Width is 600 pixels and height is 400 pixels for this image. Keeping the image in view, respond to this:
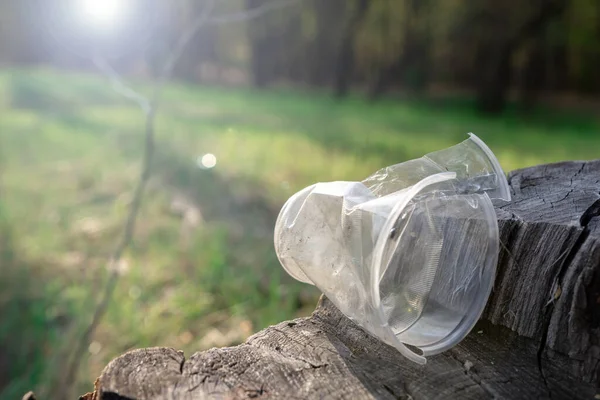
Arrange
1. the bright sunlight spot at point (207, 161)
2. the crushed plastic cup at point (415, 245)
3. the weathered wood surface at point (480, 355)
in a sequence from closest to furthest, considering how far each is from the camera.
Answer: the weathered wood surface at point (480, 355), the crushed plastic cup at point (415, 245), the bright sunlight spot at point (207, 161)

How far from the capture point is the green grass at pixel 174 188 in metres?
2.48

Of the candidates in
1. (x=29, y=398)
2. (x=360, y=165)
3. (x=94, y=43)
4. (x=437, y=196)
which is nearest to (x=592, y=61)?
(x=360, y=165)

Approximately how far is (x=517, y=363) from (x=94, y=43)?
3.56 meters

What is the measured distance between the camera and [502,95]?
555cm

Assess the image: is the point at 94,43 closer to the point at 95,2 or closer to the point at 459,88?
the point at 95,2

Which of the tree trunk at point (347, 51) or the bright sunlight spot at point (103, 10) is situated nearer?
the bright sunlight spot at point (103, 10)

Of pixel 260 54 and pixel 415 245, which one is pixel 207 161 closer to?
pixel 260 54

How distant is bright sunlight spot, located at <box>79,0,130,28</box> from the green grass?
0.91 meters

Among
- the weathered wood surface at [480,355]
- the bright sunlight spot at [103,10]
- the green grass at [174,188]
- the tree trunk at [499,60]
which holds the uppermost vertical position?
the bright sunlight spot at [103,10]

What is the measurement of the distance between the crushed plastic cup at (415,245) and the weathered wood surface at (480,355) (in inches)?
2.1

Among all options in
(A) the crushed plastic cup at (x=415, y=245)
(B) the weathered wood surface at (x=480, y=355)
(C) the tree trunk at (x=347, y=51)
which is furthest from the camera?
(C) the tree trunk at (x=347, y=51)

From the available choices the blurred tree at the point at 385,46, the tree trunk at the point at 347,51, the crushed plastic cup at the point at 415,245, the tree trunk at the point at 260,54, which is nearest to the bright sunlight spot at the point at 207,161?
the blurred tree at the point at 385,46

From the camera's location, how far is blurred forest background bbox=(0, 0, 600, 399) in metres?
2.54

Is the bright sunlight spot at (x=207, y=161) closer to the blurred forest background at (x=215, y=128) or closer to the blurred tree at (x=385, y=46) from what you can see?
the blurred forest background at (x=215, y=128)
